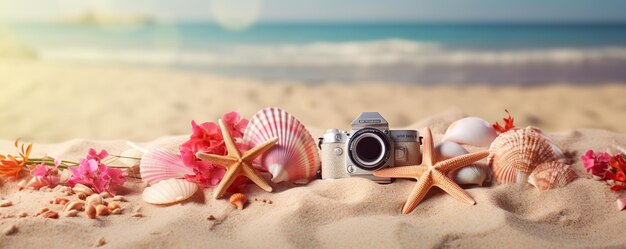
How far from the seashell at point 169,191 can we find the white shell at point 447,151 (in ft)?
4.01

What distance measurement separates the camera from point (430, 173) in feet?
10.3

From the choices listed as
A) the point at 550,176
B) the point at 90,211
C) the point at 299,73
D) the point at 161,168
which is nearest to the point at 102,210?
the point at 90,211

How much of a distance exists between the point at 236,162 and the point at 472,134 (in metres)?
1.43

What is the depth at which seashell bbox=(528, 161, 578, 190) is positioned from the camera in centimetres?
324

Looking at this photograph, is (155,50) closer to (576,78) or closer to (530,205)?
(576,78)

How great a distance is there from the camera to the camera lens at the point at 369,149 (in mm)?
3225

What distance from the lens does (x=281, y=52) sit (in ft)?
50.5

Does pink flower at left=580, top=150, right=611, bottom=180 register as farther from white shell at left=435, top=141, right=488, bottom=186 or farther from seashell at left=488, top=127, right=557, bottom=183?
white shell at left=435, top=141, right=488, bottom=186

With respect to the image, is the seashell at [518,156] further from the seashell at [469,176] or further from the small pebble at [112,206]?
the small pebble at [112,206]

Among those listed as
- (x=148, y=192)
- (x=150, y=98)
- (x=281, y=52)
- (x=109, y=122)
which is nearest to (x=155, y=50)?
(x=281, y=52)

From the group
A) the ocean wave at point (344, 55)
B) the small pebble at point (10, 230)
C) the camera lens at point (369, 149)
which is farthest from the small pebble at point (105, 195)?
the ocean wave at point (344, 55)

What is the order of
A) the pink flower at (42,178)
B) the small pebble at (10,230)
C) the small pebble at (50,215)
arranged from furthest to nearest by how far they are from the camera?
1. the pink flower at (42,178)
2. the small pebble at (50,215)
3. the small pebble at (10,230)

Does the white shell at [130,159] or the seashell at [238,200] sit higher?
the white shell at [130,159]

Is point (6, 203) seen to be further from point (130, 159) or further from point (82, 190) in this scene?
point (130, 159)
